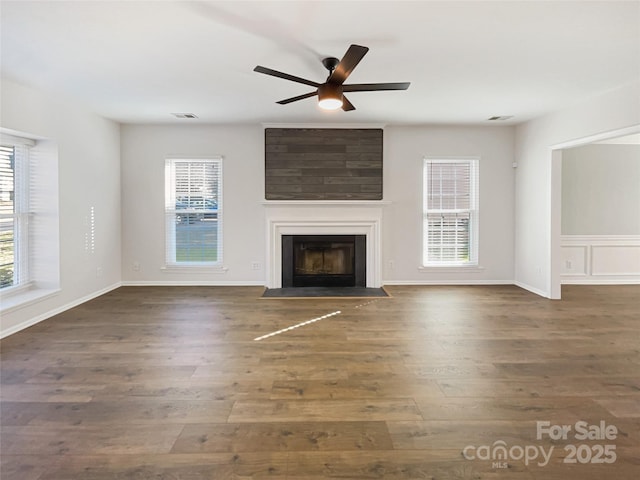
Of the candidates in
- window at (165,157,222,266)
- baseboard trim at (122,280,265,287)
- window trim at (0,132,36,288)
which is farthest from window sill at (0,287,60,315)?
window at (165,157,222,266)

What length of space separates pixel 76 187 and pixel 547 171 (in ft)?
21.1

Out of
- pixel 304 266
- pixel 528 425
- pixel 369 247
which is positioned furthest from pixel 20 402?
pixel 369 247

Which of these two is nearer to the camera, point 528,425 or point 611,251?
point 528,425

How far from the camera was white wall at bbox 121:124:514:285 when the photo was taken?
5.97m

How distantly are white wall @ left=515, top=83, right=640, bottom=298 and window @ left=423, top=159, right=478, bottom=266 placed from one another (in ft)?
2.32

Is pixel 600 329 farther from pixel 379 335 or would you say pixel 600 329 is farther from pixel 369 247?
pixel 369 247

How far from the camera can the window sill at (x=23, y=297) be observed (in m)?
3.78

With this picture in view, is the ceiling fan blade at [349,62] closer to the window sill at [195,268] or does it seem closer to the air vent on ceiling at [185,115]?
the air vent on ceiling at [185,115]

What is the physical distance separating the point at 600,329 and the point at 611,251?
3117mm

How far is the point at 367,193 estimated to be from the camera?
5.93m

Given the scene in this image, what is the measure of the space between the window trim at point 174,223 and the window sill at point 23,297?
177 centimetres

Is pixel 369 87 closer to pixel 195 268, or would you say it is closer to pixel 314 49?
pixel 314 49

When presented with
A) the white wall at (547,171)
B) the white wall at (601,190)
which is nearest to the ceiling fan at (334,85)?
the white wall at (547,171)

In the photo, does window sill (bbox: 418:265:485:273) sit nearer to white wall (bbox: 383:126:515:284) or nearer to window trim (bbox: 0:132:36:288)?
white wall (bbox: 383:126:515:284)
